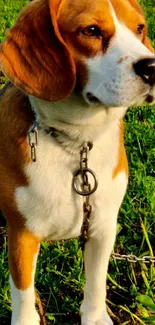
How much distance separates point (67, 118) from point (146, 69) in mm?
465

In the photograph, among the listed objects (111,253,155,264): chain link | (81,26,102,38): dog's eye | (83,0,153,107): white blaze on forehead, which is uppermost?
(81,26,102,38): dog's eye

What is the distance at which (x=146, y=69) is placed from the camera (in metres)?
2.30

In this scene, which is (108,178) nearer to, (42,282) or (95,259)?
(95,259)

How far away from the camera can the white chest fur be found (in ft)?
8.87

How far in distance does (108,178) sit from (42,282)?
799 millimetres

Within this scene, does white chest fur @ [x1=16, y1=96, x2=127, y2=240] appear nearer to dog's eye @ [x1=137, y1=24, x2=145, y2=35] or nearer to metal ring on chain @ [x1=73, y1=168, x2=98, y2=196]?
metal ring on chain @ [x1=73, y1=168, x2=98, y2=196]

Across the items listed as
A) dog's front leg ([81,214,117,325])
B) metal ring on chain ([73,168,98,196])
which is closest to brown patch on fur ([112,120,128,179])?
metal ring on chain ([73,168,98,196])

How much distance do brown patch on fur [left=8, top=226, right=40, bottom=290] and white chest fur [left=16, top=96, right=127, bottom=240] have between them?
0.06m

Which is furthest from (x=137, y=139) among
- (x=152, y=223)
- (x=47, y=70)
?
(x=47, y=70)

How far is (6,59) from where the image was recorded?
244 centimetres

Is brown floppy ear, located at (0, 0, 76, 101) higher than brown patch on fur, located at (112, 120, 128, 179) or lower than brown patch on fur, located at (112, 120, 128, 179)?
higher

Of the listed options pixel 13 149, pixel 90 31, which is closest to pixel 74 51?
pixel 90 31

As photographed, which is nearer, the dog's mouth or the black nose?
the black nose

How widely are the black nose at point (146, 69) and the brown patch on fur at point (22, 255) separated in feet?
2.97
